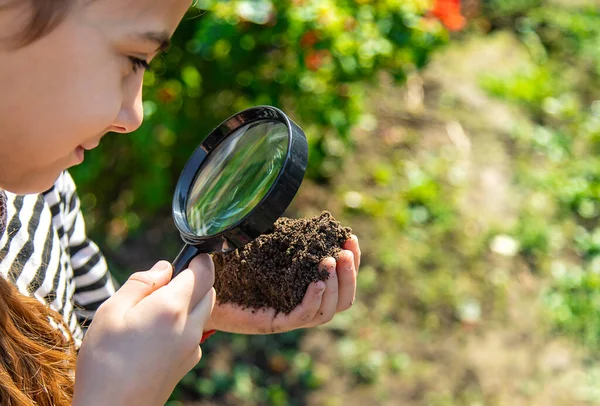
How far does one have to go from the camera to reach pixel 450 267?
14.1ft

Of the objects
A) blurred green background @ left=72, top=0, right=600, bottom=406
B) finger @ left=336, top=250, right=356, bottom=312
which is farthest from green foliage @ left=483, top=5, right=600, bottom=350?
finger @ left=336, top=250, right=356, bottom=312

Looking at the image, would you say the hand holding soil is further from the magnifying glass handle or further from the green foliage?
the green foliage

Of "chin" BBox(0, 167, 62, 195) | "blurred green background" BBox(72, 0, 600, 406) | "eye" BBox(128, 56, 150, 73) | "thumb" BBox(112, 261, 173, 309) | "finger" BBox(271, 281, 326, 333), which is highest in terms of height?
"eye" BBox(128, 56, 150, 73)

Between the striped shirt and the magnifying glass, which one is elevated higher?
the magnifying glass

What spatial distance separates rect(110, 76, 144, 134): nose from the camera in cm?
138

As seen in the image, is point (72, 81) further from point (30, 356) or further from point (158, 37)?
point (30, 356)

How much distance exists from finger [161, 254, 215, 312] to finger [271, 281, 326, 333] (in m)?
0.32

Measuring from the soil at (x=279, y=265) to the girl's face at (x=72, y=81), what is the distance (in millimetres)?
501

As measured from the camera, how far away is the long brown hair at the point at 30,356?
1.40m

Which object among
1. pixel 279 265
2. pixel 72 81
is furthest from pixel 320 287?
pixel 72 81

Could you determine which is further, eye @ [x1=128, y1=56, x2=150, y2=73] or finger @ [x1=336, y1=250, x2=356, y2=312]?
finger @ [x1=336, y1=250, x2=356, y2=312]

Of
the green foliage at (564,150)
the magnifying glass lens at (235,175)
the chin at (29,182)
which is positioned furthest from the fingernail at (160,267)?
the green foliage at (564,150)

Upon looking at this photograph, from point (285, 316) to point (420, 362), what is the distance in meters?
2.23

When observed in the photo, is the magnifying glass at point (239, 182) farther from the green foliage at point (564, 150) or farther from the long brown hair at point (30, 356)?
the green foliage at point (564, 150)
